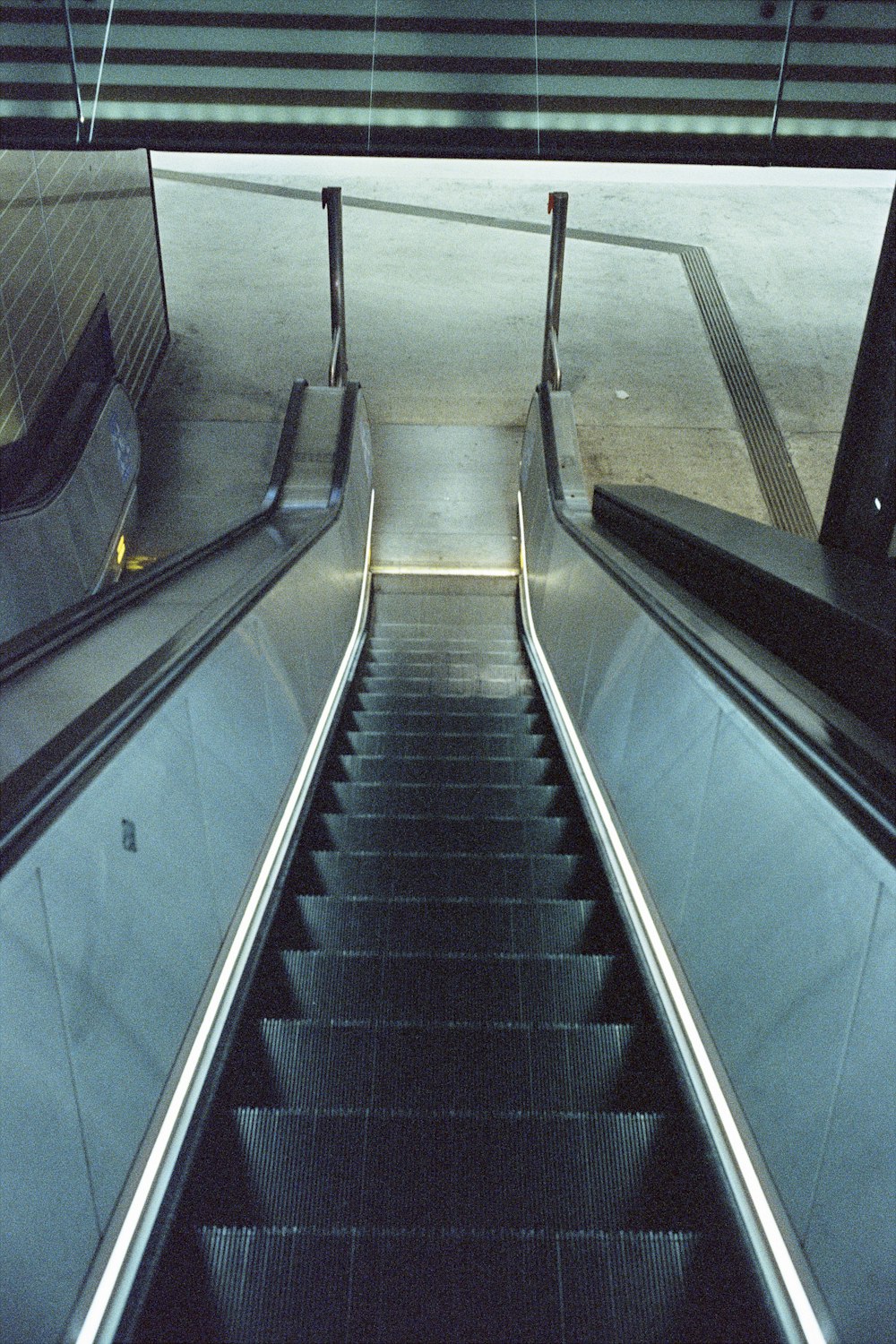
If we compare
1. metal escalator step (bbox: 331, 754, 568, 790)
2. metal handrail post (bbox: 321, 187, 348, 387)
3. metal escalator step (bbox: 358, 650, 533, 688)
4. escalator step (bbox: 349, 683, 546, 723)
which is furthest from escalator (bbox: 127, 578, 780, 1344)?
metal handrail post (bbox: 321, 187, 348, 387)

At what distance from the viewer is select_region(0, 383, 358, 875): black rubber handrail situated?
5.13 feet

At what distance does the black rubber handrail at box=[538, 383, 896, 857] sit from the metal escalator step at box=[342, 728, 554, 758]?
1235mm

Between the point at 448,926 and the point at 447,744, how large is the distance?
5.49ft

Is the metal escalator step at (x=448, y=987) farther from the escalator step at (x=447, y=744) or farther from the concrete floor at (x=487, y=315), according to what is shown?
the concrete floor at (x=487, y=315)

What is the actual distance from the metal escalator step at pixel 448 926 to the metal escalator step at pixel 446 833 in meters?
0.50

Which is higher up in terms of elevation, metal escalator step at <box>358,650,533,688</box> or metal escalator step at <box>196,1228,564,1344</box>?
metal escalator step at <box>358,650,533,688</box>

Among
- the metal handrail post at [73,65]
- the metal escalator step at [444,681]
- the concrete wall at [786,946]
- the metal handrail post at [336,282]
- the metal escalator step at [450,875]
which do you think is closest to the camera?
the concrete wall at [786,946]

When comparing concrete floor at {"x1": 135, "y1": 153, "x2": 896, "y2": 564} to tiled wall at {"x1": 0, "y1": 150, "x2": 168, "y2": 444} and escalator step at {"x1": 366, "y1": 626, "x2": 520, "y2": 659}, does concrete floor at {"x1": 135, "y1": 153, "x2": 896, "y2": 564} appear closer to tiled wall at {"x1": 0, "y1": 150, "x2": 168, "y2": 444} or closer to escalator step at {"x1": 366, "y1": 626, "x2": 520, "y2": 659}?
tiled wall at {"x1": 0, "y1": 150, "x2": 168, "y2": 444}

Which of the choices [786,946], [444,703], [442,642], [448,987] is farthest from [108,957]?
[442,642]

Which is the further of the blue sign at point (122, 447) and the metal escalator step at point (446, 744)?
the blue sign at point (122, 447)

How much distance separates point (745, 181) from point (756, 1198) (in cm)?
1767

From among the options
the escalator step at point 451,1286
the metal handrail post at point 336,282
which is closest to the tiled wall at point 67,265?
the metal handrail post at point 336,282

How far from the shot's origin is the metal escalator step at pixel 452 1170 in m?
1.97

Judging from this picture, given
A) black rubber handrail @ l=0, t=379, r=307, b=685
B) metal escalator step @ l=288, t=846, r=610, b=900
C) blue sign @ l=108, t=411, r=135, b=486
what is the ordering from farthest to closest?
blue sign @ l=108, t=411, r=135, b=486 < metal escalator step @ l=288, t=846, r=610, b=900 < black rubber handrail @ l=0, t=379, r=307, b=685
